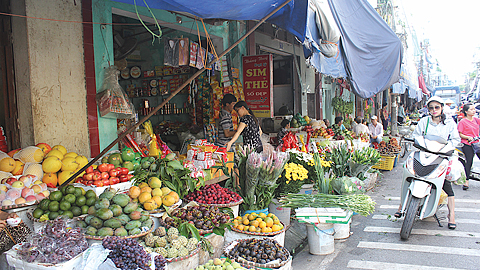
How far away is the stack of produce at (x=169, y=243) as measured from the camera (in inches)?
117

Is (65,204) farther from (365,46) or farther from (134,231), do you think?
(365,46)

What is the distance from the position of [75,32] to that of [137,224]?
9.81 feet

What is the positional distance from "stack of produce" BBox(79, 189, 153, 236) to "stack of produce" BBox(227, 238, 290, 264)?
0.92 m

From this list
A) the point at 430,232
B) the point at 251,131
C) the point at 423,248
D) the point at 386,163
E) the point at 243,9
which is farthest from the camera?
the point at 386,163

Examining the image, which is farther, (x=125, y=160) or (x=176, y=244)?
(x=125, y=160)

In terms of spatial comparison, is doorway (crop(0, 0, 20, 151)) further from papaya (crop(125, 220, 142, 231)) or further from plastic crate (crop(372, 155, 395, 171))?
plastic crate (crop(372, 155, 395, 171))

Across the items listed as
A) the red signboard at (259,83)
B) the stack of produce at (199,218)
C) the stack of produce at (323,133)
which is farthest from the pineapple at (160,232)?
the stack of produce at (323,133)

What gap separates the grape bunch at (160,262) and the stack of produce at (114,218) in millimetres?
431

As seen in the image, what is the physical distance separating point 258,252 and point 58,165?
255 centimetres

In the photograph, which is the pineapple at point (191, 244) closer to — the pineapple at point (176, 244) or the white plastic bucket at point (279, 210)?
the pineapple at point (176, 244)

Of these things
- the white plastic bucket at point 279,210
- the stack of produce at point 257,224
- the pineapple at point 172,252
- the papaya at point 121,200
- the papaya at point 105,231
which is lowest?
the white plastic bucket at point 279,210

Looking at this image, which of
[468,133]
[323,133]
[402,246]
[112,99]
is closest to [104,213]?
[112,99]

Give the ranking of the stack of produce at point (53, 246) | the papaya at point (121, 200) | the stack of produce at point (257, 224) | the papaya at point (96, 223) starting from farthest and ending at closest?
1. the stack of produce at point (257, 224)
2. the papaya at point (121, 200)
3. the papaya at point (96, 223)
4. the stack of produce at point (53, 246)

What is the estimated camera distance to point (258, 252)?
322 centimetres
